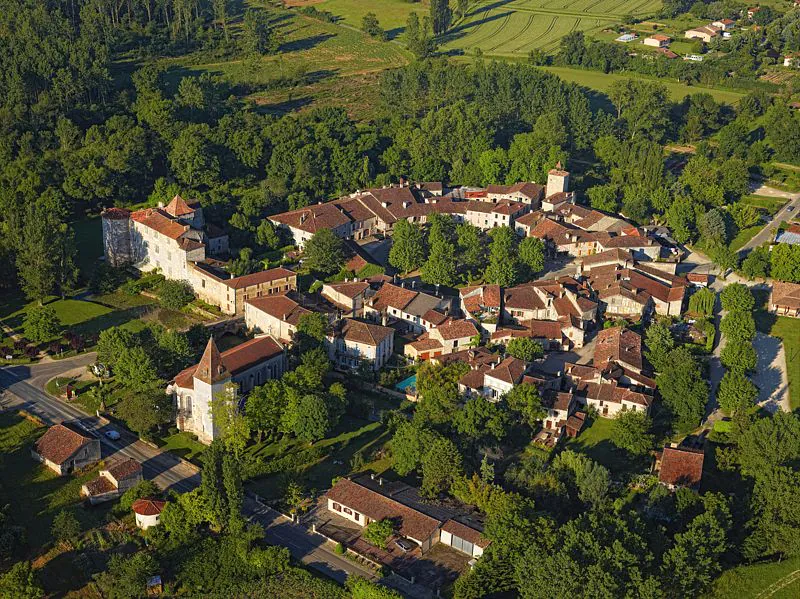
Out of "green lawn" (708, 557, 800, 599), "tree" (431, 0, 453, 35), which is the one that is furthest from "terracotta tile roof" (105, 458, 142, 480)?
"tree" (431, 0, 453, 35)

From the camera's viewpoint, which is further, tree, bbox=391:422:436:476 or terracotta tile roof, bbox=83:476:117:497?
tree, bbox=391:422:436:476

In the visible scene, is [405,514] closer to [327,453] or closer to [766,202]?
[327,453]

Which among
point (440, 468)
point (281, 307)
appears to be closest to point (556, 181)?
point (281, 307)

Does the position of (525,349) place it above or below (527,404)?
above

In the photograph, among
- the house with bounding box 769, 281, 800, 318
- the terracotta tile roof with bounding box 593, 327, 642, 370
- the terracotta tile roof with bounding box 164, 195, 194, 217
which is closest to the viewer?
the terracotta tile roof with bounding box 593, 327, 642, 370

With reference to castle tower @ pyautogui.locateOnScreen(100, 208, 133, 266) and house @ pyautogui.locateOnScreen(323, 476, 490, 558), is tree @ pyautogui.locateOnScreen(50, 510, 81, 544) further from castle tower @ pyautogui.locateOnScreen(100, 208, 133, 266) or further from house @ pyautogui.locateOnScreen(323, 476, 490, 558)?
castle tower @ pyautogui.locateOnScreen(100, 208, 133, 266)

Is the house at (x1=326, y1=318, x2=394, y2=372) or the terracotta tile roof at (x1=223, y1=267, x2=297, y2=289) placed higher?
the terracotta tile roof at (x1=223, y1=267, x2=297, y2=289)
